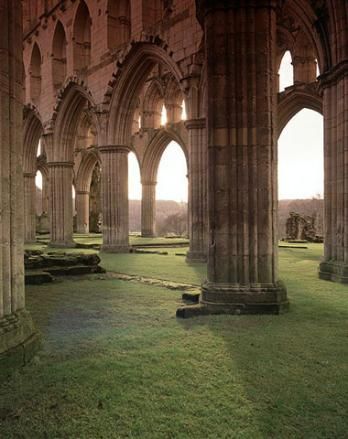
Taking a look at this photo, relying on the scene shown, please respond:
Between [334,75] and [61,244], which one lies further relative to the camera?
[61,244]

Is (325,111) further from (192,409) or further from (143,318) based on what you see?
(192,409)

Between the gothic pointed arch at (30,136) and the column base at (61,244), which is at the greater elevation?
the gothic pointed arch at (30,136)

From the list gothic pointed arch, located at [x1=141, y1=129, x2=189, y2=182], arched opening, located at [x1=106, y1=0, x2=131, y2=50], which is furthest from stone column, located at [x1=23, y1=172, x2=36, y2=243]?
arched opening, located at [x1=106, y1=0, x2=131, y2=50]

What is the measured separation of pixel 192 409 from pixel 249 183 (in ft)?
11.0

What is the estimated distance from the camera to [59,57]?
63.6ft

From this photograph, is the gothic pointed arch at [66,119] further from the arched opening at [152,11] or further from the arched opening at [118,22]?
the arched opening at [152,11]

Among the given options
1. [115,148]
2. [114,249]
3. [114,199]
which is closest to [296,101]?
[115,148]

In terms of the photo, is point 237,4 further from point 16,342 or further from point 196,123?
point 196,123

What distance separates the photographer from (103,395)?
2879 mm

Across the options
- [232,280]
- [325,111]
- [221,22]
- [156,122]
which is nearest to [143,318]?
[232,280]

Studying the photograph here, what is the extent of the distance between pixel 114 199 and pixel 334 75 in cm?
900

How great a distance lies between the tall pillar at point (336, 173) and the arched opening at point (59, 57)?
44.4 feet

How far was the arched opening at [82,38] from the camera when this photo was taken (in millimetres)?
17625

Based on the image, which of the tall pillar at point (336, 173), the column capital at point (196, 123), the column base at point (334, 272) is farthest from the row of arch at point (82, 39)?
the column base at point (334, 272)
